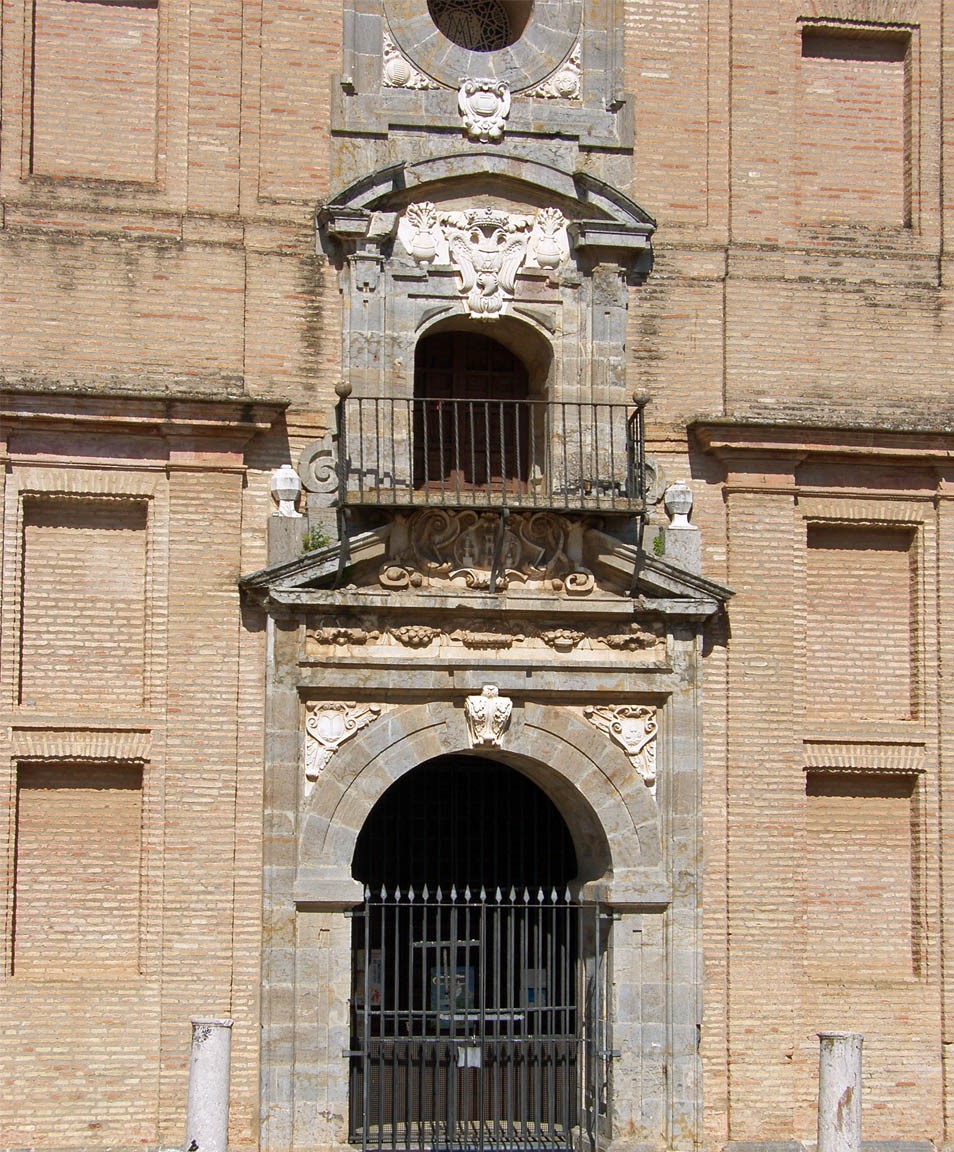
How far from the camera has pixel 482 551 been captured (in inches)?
560

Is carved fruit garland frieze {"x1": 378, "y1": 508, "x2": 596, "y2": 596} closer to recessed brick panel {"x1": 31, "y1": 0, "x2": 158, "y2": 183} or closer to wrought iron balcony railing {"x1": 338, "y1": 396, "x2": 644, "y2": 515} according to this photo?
wrought iron balcony railing {"x1": 338, "y1": 396, "x2": 644, "y2": 515}

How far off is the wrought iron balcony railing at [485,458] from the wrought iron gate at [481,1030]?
2834mm

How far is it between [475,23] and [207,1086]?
27.0 feet

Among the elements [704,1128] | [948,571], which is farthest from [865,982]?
[948,571]

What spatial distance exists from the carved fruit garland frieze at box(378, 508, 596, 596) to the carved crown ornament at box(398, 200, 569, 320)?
156 centimetres

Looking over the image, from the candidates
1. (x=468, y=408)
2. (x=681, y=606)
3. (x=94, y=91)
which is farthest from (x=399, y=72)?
(x=681, y=606)

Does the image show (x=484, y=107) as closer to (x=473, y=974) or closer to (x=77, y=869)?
(x=77, y=869)

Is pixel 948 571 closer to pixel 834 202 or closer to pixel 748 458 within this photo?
pixel 748 458

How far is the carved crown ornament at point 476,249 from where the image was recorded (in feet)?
47.0

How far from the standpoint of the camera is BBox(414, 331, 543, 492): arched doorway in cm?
1488

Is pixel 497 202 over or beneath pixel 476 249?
over

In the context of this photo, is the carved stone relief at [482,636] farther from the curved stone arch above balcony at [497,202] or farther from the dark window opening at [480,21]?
the dark window opening at [480,21]

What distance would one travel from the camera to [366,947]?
1355cm

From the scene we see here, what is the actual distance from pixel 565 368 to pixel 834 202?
2.63 metres
